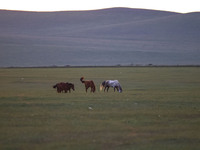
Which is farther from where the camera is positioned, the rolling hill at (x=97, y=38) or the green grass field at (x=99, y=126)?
the rolling hill at (x=97, y=38)

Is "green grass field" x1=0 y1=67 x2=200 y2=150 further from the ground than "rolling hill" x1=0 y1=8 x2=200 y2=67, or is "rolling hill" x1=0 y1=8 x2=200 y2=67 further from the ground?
"rolling hill" x1=0 y1=8 x2=200 y2=67

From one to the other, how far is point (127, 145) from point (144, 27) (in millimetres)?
113243

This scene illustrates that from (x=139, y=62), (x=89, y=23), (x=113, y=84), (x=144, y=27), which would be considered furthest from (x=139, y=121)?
(x=89, y=23)

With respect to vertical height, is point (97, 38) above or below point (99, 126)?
above

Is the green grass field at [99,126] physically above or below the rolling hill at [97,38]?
below

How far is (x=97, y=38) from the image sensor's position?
4390 inches

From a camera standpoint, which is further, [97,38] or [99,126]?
[97,38]

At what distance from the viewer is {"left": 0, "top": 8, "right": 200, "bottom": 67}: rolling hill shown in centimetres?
8469

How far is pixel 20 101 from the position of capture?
1711 centimetres

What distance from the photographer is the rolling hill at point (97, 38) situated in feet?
278

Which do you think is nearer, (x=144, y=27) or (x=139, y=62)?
(x=139, y=62)

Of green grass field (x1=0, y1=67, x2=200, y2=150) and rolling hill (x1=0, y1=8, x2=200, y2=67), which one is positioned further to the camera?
rolling hill (x1=0, y1=8, x2=200, y2=67)

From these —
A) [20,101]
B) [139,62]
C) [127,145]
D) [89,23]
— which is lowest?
[127,145]

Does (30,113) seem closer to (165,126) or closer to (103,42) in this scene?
(165,126)
